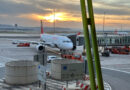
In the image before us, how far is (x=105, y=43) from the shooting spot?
52406 millimetres

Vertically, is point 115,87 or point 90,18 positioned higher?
point 90,18

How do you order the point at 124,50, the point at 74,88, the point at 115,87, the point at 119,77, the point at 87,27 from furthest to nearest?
the point at 124,50 < the point at 119,77 < the point at 115,87 < the point at 74,88 < the point at 87,27

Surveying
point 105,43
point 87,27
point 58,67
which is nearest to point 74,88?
point 58,67

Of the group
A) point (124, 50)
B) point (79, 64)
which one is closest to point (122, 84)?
point (79, 64)

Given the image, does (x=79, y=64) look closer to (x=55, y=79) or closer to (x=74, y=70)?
(x=74, y=70)

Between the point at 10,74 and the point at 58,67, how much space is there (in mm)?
4846

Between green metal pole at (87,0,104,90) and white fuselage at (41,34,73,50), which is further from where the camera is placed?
white fuselage at (41,34,73,50)

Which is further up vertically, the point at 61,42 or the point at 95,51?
the point at 61,42

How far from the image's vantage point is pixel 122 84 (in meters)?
18.7

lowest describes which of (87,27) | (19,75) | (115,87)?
(115,87)

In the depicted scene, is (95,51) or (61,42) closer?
(95,51)

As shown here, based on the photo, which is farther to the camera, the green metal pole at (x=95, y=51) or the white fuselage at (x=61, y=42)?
the white fuselage at (x=61, y=42)

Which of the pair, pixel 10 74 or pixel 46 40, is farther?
pixel 46 40

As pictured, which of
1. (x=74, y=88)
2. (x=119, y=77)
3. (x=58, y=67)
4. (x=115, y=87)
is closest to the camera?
(x=74, y=88)
